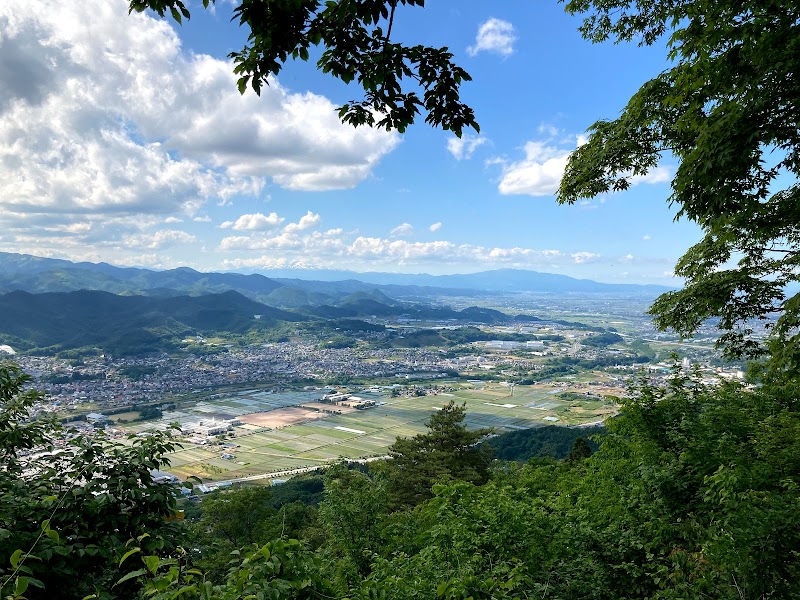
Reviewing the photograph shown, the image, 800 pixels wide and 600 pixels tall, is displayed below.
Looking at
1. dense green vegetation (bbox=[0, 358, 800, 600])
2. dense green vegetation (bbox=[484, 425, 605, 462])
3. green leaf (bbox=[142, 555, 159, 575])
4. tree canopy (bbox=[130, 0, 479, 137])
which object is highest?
tree canopy (bbox=[130, 0, 479, 137])

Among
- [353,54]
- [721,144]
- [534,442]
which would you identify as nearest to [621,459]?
[721,144]

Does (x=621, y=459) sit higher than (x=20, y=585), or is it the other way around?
(x=20, y=585)

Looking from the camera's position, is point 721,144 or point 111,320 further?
point 111,320

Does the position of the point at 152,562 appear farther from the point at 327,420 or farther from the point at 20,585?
the point at 327,420

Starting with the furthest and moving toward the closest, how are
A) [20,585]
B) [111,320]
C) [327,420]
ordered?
1. [111,320]
2. [327,420]
3. [20,585]

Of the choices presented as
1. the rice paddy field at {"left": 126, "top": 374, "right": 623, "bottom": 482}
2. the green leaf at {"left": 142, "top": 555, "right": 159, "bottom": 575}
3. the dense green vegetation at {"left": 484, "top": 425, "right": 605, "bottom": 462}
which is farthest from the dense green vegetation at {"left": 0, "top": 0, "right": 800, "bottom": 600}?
the rice paddy field at {"left": 126, "top": 374, "right": 623, "bottom": 482}

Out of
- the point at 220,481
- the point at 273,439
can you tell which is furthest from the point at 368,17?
the point at 273,439

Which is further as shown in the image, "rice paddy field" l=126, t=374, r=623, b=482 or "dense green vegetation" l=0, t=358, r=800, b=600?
"rice paddy field" l=126, t=374, r=623, b=482

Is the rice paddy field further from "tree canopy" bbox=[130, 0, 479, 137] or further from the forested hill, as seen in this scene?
the forested hill
